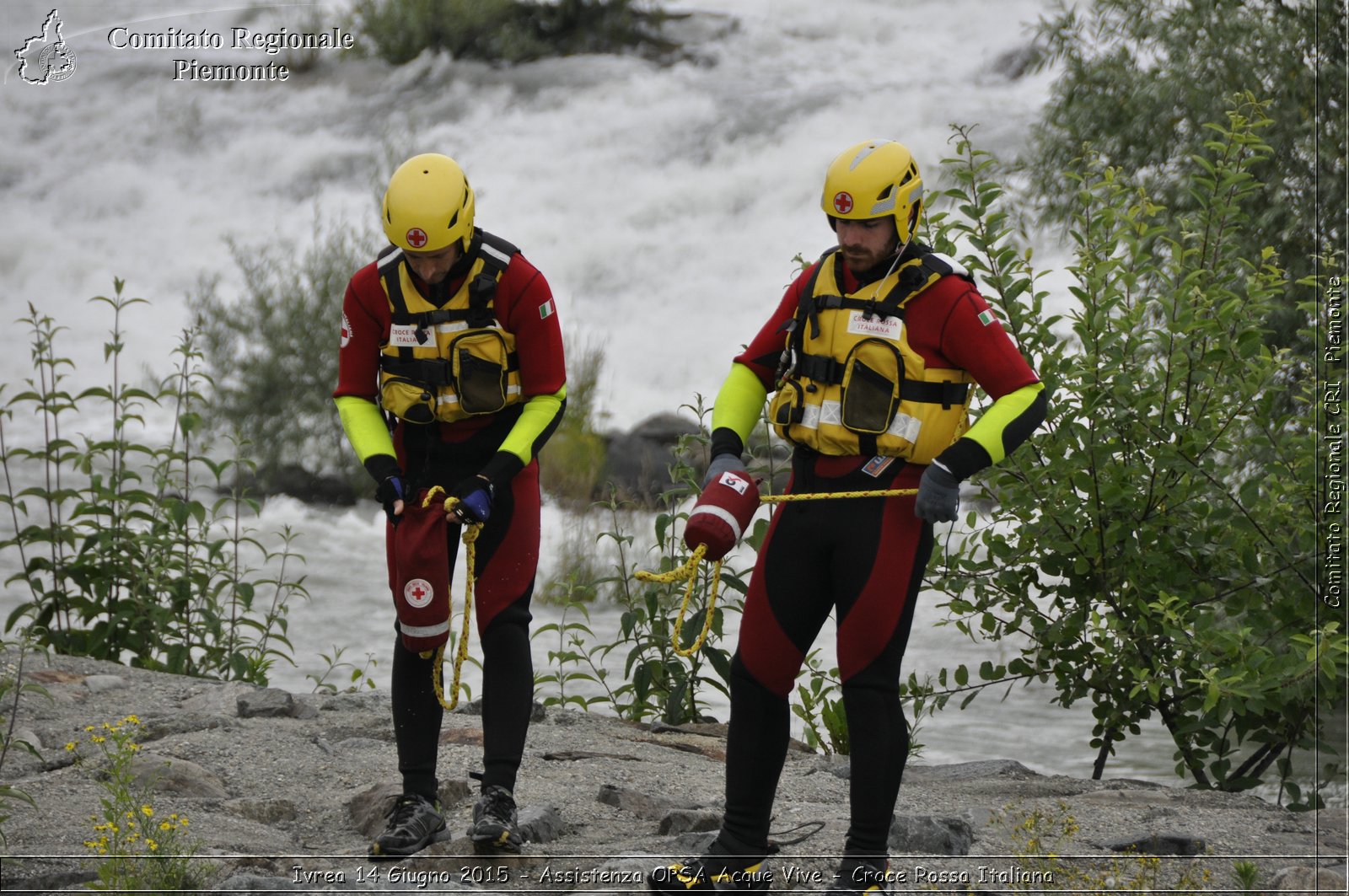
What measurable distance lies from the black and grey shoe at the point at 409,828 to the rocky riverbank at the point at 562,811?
0.05 m

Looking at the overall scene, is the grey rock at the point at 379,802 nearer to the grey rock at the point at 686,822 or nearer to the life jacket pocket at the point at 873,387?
the grey rock at the point at 686,822

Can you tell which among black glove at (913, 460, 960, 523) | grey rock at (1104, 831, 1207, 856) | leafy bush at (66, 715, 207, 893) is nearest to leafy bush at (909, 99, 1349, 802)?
grey rock at (1104, 831, 1207, 856)

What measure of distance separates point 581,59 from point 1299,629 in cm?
1634

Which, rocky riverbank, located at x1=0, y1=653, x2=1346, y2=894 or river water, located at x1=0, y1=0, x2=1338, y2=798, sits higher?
river water, located at x1=0, y1=0, x2=1338, y2=798

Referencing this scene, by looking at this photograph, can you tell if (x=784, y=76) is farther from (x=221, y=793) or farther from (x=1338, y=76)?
(x=221, y=793)

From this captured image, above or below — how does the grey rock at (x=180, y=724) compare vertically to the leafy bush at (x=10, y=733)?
below

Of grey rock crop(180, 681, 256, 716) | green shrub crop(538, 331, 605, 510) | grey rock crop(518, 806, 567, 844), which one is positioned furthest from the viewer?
green shrub crop(538, 331, 605, 510)

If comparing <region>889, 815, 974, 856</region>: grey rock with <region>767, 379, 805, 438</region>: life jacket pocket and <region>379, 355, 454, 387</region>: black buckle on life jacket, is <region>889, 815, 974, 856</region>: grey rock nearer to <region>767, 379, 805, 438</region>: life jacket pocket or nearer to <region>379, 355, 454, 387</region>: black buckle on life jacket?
<region>767, 379, 805, 438</region>: life jacket pocket

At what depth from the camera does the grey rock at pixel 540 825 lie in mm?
3922

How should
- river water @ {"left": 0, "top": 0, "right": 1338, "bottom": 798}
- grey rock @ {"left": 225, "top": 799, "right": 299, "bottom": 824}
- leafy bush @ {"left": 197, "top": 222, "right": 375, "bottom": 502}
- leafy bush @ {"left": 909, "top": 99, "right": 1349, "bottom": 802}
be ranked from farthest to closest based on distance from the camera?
river water @ {"left": 0, "top": 0, "right": 1338, "bottom": 798}
leafy bush @ {"left": 197, "top": 222, "right": 375, "bottom": 502}
leafy bush @ {"left": 909, "top": 99, "right": 1349, "bottom": 802}
grey rock @ {"left": 225, "top": 799, "right": 299, "bottom": 824}

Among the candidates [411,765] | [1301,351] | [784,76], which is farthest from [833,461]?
[784,76]

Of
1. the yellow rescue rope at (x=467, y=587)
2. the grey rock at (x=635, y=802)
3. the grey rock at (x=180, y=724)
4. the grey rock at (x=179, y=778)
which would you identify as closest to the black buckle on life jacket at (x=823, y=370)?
the yellow rescue rope at (x=467, y=587)

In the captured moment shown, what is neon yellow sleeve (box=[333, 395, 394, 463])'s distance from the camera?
380 centimetres

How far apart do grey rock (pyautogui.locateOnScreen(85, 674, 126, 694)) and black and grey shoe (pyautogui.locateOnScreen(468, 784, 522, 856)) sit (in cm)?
267
